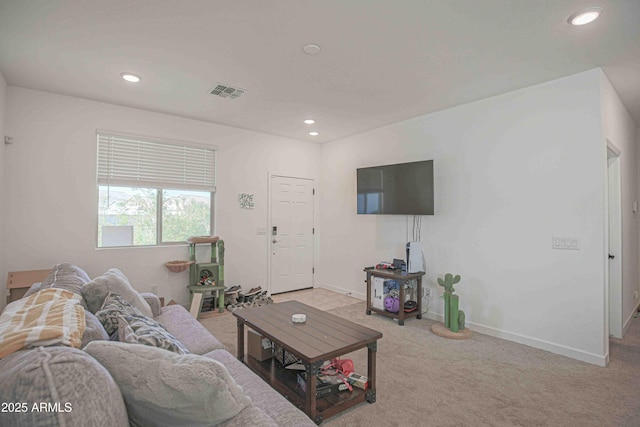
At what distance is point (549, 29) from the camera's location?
2287mm

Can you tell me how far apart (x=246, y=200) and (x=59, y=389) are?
420 centimetres

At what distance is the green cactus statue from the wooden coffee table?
5.30ft

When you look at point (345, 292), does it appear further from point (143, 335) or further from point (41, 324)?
point (41, 324)

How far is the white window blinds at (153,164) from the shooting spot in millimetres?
3885

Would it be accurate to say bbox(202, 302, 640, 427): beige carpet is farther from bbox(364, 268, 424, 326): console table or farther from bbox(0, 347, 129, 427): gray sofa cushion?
bbox(0, 347, 129, 427): gray sofa cushion

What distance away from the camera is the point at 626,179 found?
12.8 ft

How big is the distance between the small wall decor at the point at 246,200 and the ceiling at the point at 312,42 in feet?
5.05

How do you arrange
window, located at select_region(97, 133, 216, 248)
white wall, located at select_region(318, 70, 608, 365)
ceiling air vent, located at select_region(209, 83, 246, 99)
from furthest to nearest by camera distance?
1. window, located at select_region(97, 133, 216, 248)
2. ceiling air vent, located at select_region(209, 83, 246, 99)
3. white wall, located at select_region(318, 70, 608, 365)

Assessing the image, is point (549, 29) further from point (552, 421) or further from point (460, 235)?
point (552, 421)

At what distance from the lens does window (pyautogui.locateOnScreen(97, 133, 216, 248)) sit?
3896 mm

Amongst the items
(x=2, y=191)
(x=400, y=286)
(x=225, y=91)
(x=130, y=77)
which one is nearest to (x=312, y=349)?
(x=400, y=286)

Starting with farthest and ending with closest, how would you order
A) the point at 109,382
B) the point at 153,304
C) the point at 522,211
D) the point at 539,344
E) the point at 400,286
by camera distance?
the point at 400,286 < the point at 522,211 < the point at 539,344 < the point at 153,304 < the point at 109,382

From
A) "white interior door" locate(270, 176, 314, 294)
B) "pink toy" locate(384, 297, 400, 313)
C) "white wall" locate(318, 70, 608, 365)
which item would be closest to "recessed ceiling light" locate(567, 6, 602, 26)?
"white wall" locate(318, 70, 608, 365)

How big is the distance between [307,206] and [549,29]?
411 centimetres
